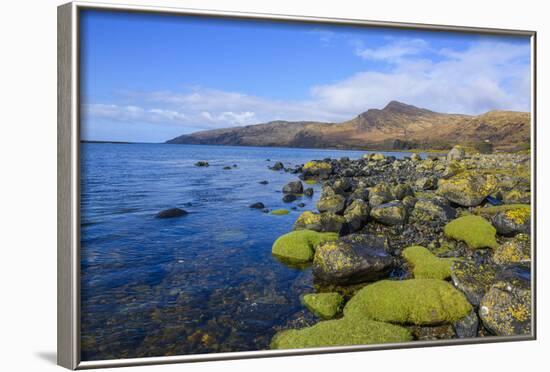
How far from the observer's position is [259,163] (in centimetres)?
927

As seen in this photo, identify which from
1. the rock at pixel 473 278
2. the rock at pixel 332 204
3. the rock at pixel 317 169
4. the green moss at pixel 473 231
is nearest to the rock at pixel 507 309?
the rock at pixel 473 278

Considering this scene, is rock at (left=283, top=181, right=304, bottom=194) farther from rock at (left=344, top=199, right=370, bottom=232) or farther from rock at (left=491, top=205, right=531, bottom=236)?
rock at (left=491, top=205, right=531, bottom=236)

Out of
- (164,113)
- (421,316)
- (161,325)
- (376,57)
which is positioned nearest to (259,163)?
(164,113)

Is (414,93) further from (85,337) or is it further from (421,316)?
(85,337)

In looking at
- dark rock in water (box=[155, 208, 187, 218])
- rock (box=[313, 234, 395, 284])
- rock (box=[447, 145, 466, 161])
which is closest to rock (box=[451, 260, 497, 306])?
rock (box=[313, 234, 395, 284])

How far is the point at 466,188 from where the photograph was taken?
10102mm

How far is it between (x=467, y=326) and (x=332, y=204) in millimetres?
4019

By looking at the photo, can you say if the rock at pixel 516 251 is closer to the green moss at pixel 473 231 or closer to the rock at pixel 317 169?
the green moss at pixel 473 231

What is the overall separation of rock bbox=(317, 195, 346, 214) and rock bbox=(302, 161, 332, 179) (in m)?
1.00

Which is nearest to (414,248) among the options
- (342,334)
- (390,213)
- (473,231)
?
(390,213)

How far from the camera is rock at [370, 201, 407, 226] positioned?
10.1 m

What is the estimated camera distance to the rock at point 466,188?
9.80 m

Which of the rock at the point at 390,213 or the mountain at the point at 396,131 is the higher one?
the mountain at the point at 396,131

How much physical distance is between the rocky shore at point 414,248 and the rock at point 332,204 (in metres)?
0.03
